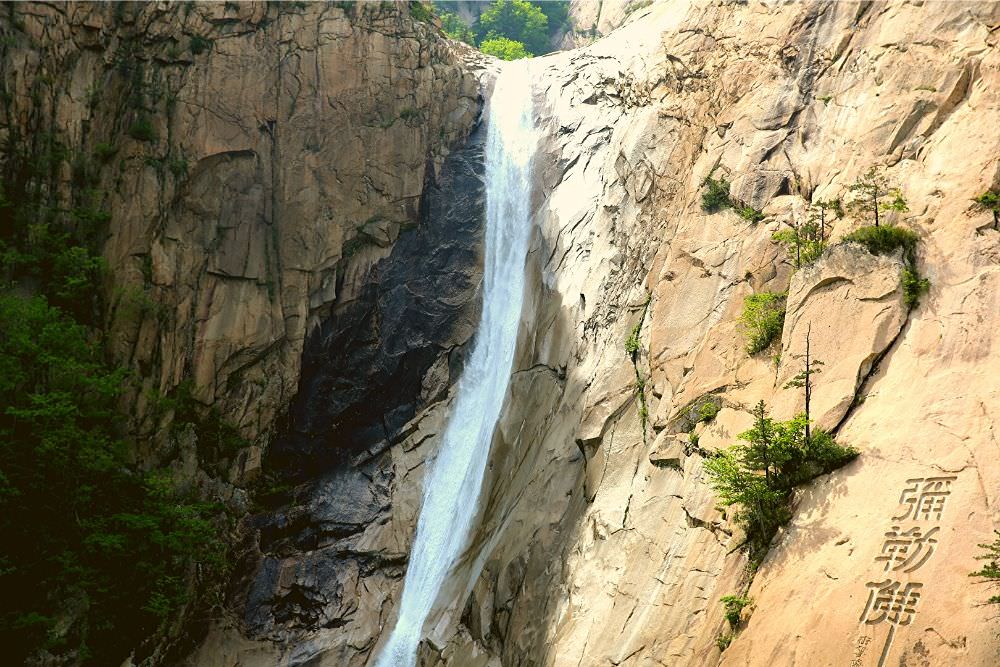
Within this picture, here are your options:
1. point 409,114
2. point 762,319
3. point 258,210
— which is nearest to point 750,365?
point 762,319

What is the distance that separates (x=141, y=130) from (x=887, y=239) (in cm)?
1910

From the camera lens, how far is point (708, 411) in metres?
12.6

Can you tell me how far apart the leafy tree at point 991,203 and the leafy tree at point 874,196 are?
994 millimetres

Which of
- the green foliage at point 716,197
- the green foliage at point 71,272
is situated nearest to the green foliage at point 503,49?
the green foliage at point 71,272

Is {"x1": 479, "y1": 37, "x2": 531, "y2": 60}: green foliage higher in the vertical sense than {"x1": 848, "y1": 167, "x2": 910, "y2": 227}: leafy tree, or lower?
higher

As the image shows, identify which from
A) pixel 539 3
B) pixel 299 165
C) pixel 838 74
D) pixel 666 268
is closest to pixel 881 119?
pixel 838 74

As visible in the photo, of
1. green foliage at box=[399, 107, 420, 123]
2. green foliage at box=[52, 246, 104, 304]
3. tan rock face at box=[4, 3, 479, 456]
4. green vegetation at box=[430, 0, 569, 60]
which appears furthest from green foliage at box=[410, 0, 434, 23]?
green vegetation at box=[430, 0, 569, 60]

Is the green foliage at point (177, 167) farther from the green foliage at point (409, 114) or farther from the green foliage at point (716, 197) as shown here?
the green foliage at point (716, 197)

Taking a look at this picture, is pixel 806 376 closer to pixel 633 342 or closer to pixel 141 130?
pixel 633 342

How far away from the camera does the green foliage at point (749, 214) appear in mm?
14297

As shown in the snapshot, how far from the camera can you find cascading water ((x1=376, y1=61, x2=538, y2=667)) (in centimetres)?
1902

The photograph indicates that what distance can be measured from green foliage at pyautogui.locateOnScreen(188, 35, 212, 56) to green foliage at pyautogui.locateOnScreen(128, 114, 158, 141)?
2.61m

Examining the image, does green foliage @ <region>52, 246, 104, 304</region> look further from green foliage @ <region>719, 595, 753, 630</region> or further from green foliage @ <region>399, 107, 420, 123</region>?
green foliage @ <region>719, 595, 753, 630</region>

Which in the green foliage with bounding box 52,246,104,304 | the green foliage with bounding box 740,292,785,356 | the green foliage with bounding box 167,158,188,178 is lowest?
the green foliage with bounding box 52,246,104,304
